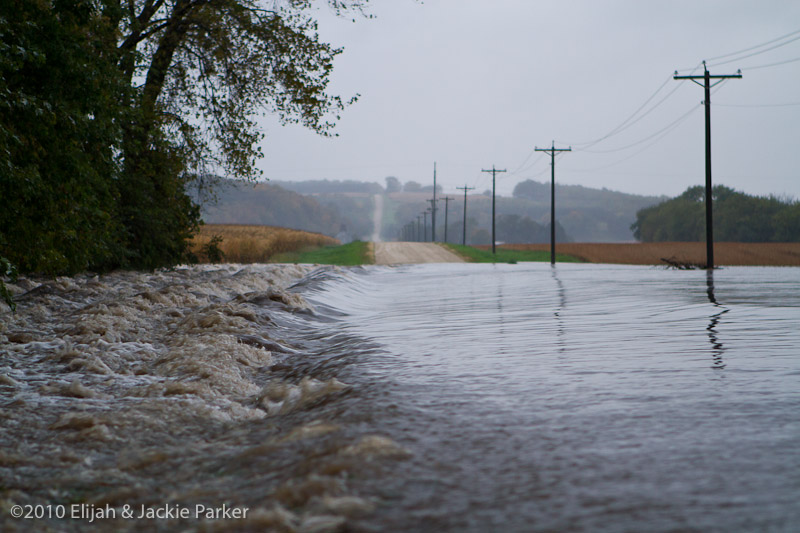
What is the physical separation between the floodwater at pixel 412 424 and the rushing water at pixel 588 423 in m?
0.02

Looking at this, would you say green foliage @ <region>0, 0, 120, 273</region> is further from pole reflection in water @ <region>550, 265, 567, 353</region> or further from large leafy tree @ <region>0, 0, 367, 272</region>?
pole reflection in water @ <region>550, 265, 567, 353</region>

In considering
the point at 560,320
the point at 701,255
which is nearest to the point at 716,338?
the point at 560,320

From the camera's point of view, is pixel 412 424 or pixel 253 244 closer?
pixel 412 424

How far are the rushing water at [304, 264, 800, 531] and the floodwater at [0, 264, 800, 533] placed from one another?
0.05 feet

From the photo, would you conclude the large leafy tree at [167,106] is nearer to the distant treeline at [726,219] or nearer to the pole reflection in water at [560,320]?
the pole reflection in water at [560,320]

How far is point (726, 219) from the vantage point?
8394 cm

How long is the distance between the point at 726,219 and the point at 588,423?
89084 mm

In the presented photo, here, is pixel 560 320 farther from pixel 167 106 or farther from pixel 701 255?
pixel 701 255

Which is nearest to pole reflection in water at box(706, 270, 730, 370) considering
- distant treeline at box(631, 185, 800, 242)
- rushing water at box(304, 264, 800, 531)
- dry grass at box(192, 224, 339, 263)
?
rushing water at box(304, 264, 800, 531)

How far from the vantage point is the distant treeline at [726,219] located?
7756 cm

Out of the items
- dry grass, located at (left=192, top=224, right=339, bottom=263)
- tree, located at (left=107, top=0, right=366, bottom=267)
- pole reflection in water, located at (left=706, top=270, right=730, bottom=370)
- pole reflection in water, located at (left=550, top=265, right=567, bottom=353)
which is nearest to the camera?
pole reflection in water, located at (left=706, top=270, right=730, bottom=370)

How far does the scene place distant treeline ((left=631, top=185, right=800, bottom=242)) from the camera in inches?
3054

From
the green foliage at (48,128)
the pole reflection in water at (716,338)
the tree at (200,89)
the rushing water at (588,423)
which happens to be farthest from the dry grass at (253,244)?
the rushing water at (588,423)

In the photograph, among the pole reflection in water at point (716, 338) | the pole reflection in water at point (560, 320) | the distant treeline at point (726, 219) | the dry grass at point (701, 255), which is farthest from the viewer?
the distant treeline at point (726, 219)
